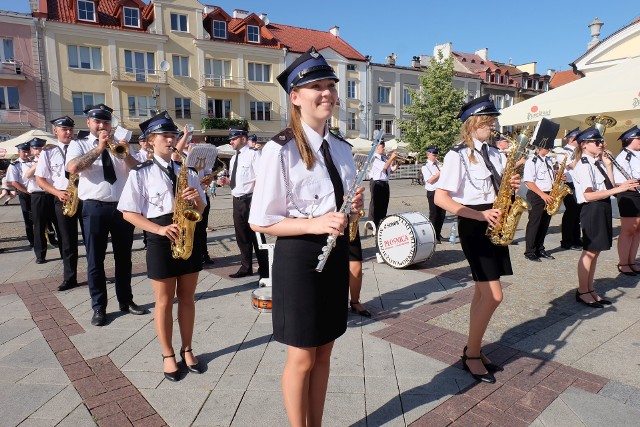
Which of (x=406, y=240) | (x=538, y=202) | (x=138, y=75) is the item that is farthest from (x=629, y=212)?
(x=138, y=75)

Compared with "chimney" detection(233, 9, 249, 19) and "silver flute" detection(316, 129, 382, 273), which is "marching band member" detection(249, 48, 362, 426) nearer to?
"silver flute" detection(316, 129, 382, 273)

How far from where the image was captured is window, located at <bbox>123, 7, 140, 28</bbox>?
103 ft

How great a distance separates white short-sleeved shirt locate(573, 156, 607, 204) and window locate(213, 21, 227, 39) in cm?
3467

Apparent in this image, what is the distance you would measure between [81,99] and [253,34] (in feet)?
48.4

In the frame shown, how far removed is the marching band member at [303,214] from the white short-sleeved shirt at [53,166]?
551cm

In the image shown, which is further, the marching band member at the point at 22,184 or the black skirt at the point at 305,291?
the marching band member at the point at 22,184

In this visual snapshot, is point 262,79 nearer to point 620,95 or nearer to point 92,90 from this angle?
point 92,90

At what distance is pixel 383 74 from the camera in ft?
139

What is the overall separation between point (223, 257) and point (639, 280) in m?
7.03

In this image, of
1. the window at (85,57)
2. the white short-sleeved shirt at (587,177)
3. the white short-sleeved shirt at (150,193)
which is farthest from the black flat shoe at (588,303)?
the window at (85,57)

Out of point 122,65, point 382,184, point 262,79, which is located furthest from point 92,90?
point 382,184

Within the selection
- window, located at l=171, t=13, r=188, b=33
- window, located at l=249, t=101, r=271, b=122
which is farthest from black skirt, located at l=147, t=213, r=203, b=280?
window, located at l=249, t=101, r=271, b=122

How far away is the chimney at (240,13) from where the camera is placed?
1457 inches

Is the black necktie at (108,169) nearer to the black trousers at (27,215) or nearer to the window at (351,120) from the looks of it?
the black trousers at (27,215)
